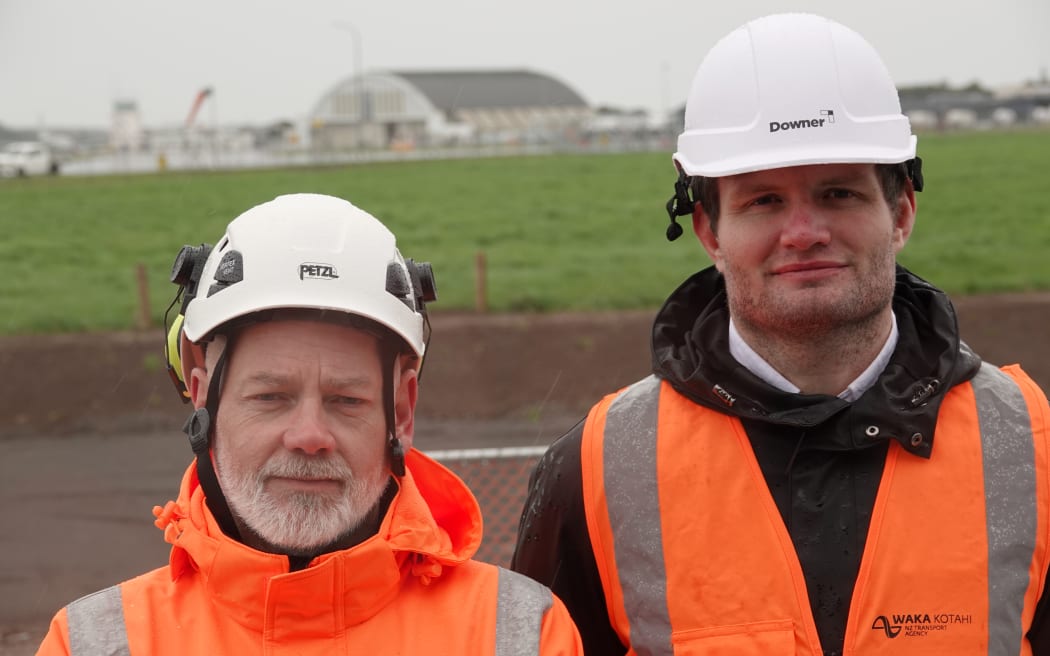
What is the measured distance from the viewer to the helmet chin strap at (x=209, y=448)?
2.87 meters

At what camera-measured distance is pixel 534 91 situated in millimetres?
112375

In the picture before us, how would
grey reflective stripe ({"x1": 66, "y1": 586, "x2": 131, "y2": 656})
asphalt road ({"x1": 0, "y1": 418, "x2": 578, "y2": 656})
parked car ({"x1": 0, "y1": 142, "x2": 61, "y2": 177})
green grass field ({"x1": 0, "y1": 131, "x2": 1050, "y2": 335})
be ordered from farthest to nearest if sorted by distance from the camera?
parked car ({"x1": 0, "y1": 142, "x2": 61, "y2": 177})
green grass field ({"x1": 0, "y1": 131, "x2": 1050, "y2": 335})
asphalt road ({"x1": 0, "y1": 418, "x2": 578, "y2": 656})
grey reflective stripe ({"x1": 66, "y1": 586, "x2": 131, "y2": 656})

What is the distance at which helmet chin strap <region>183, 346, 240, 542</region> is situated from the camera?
2873mm

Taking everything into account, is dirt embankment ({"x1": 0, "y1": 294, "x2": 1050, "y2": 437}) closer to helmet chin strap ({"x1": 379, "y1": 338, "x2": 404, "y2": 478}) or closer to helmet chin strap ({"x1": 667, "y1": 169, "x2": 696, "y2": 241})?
helmet chin strap ({"x1": 667, "y1": 169, "x2": 696, "y2": 241})

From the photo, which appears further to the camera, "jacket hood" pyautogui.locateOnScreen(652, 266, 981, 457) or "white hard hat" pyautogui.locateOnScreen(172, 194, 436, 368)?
"white hard hat" pyautogui.locateOnScreen(172, 194, 436, 368)

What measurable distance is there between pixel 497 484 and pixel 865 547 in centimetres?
690

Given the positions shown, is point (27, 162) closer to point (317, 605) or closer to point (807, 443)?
point (317, 605)

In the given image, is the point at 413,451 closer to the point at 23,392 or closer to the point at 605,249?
the point at 23,392

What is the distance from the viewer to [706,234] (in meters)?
3.17

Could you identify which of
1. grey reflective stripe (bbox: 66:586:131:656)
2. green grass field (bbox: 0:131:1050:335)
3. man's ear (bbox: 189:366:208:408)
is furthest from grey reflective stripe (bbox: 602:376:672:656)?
green grass field (bbox: 0:131:1050:335)

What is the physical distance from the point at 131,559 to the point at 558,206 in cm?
1652

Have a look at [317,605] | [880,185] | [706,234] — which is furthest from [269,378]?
[880,185]

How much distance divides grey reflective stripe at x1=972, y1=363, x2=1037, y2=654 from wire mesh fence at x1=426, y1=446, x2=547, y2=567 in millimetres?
5657

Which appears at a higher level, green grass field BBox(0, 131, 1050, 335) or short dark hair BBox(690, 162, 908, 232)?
short dark hair BBox(690, 162, 908, 232)
